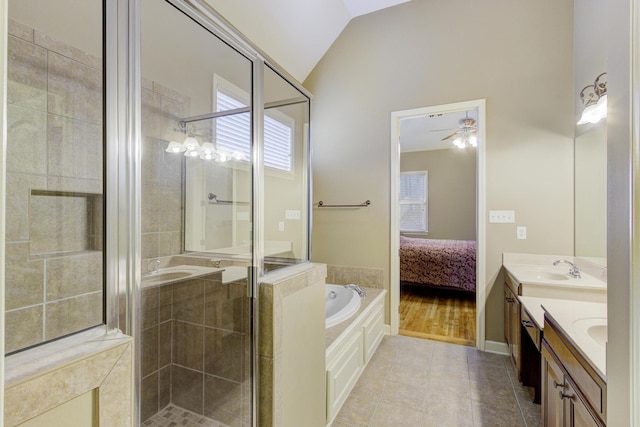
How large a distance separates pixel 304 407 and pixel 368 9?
11.8ft

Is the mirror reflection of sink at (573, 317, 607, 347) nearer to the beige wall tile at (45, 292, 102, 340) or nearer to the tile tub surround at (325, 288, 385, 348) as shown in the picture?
the tile tub surround at (325, 288, 385, 348)

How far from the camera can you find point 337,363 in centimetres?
191

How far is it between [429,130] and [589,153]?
3263 millimetres

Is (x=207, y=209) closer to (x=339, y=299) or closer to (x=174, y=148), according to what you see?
(x=174, y=148)

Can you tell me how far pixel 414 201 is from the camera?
6840 mm

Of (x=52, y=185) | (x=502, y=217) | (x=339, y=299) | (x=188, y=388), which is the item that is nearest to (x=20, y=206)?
(x=52, y=185)

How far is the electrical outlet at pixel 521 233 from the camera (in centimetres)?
262

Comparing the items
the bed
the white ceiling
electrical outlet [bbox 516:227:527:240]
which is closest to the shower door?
electrical outlet [bbox 516:227:527:240]

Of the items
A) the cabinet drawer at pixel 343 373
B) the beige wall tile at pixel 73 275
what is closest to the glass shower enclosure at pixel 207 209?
the beige wall tile at pixel 73 275

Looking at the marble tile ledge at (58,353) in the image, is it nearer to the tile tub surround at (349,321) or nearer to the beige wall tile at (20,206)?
the beige wall tile at (20,206)

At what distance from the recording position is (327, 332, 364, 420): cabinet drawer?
70.5 inches


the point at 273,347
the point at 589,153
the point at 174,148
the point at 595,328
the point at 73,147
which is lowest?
the point at 273,347

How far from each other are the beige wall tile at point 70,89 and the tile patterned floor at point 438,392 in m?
2.08

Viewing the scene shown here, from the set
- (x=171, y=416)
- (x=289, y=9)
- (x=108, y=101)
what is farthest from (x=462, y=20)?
(x=171, y=416)
